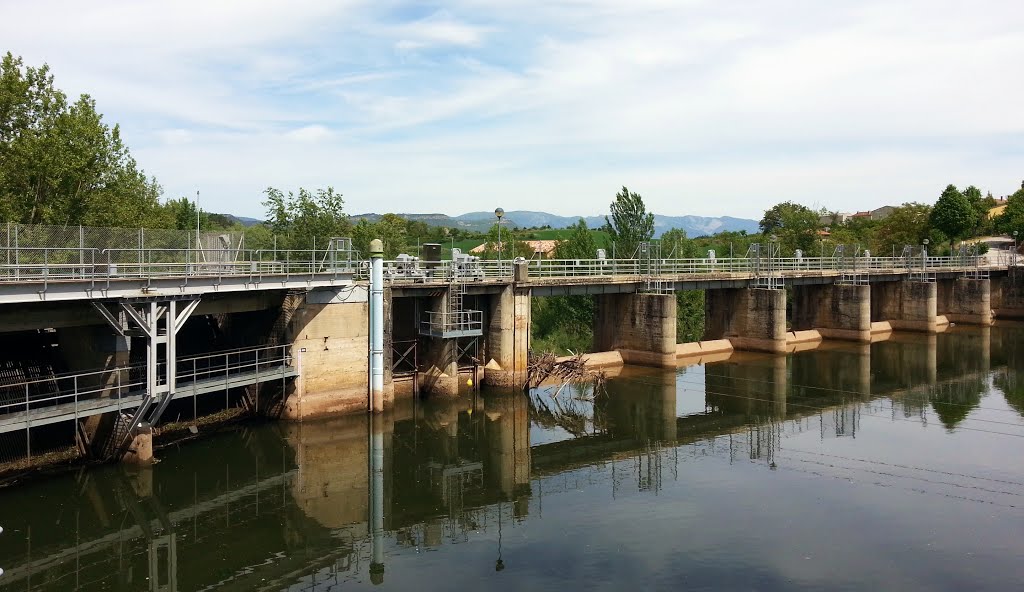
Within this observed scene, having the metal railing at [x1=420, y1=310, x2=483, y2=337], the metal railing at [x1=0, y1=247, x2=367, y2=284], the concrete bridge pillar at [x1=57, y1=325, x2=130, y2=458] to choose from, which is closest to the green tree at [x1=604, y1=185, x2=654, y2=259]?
the metal railing at [x1=420, y1=310, x2=483, y2=337]

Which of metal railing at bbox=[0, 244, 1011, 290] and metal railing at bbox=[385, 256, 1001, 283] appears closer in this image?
metal railing at bbox=[0, 244, 1011, 290]

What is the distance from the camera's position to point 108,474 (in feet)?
83.3

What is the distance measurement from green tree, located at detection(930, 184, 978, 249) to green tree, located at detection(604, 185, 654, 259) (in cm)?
5333

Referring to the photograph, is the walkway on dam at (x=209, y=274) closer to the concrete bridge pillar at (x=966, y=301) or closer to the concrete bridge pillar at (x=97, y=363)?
the concrete bridge pillar at (x=97, y=363)

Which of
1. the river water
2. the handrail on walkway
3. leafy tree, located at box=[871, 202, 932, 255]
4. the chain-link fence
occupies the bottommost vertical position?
the river water

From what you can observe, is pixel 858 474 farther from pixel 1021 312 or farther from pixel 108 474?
pixel 1021 312

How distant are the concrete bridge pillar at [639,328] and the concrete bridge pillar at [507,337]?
968 centimetres

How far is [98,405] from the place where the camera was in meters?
24.8

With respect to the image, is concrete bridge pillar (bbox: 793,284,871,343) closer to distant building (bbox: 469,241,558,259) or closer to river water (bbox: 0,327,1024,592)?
river water (bbox: 0,327,1024,592)

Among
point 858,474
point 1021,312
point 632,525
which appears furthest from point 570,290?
point 1021,312

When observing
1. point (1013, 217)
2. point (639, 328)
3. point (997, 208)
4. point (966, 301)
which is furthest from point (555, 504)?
point (997, 208)

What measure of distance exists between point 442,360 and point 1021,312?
66.6m

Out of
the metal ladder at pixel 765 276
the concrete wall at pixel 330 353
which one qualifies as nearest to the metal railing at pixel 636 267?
the metal ladder at pixel 765 276

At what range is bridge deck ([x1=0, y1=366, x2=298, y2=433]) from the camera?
22.7 meters
